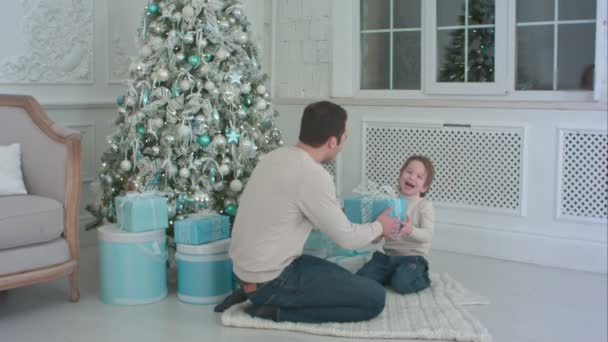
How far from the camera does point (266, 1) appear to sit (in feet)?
19.4

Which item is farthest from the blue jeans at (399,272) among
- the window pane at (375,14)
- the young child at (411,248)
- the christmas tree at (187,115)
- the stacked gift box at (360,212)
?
the window pane at (375,14)

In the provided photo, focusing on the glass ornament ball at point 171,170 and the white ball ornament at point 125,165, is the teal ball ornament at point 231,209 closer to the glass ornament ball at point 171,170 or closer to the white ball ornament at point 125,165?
the glass ornament ball at point 171,170

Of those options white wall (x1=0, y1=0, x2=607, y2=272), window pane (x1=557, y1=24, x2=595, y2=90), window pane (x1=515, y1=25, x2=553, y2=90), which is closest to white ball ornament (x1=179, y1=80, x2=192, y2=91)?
white wall (x1=0, y1=0, x2=607, y2=272)

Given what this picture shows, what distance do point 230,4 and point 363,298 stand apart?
190cm

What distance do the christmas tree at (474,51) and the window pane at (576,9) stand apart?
0.44m

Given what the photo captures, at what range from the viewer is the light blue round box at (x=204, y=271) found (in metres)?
3.65

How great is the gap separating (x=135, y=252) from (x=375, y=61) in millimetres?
2610

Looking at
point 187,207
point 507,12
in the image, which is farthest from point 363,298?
point 507,12

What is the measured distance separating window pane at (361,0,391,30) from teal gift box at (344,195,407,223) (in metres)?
1.97

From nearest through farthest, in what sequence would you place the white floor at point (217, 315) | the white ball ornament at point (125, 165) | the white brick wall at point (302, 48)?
the white floor at point (217, 315) → the white ball ornament at point (125, 165) → the white brick wall at point (302, 48)

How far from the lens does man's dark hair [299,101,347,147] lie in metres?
3.20

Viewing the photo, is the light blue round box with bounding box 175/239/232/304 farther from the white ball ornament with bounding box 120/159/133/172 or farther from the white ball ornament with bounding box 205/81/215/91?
the white ball ornament with bounding box 205/81/215/91

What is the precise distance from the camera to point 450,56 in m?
5.14

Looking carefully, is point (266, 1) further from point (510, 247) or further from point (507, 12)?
point (510, 247)
